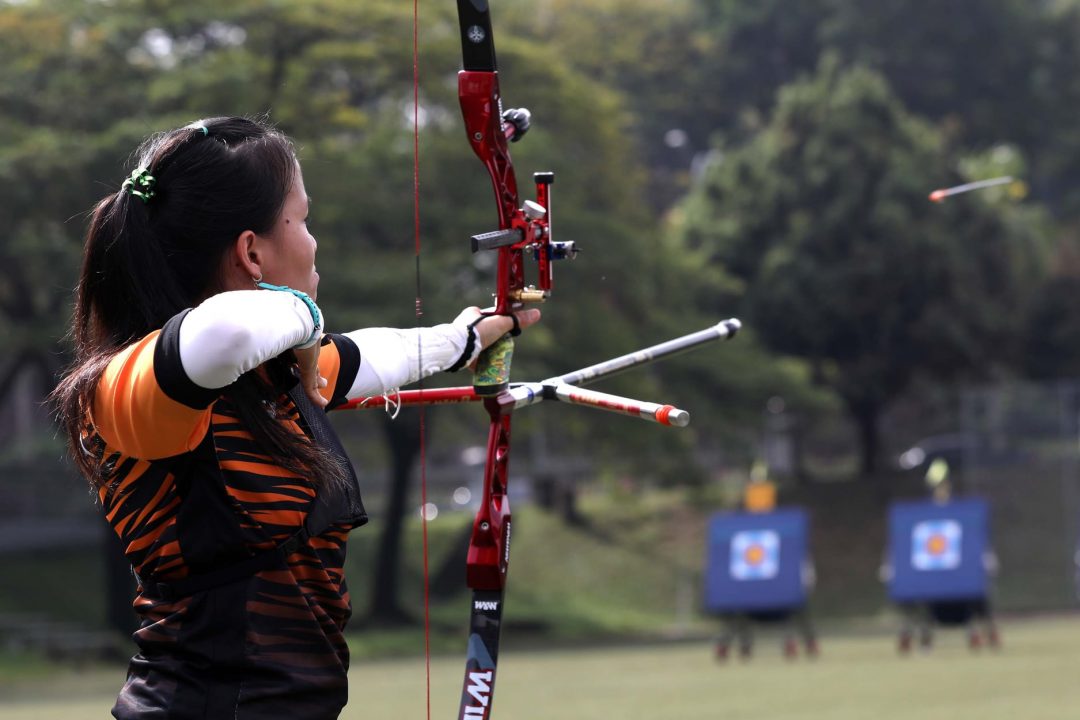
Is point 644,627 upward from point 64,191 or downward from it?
downward

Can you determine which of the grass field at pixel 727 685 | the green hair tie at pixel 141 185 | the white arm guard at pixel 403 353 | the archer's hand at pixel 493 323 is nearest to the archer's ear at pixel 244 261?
the green hair tie at pixel 141 185

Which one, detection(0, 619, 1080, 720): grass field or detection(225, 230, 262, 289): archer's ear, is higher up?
detection(225, 230, 262, 289): archer's ear

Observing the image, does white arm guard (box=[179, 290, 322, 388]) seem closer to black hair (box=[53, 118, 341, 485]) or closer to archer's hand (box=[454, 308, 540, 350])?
black hair (box=[53, 118, 341, 485])

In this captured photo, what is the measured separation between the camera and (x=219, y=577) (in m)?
2.02

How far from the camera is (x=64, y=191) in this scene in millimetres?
16875

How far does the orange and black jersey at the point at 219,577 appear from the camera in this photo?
78.7 inches

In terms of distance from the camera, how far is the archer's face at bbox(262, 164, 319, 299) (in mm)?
2107

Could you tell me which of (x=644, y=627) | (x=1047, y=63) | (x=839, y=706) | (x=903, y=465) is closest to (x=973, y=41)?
(x=1047, y=63)

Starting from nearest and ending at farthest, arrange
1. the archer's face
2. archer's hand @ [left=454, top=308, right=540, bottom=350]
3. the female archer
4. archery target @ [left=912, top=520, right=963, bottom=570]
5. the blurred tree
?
1. the female archer
2. the archer's face
3. archer's hand @ [left=454, top=308, right=540, bottom=350]
4. archery target @ [left=912, top=520, right=963, bottom=570]
5. the blurred tree

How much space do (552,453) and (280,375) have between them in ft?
85.2

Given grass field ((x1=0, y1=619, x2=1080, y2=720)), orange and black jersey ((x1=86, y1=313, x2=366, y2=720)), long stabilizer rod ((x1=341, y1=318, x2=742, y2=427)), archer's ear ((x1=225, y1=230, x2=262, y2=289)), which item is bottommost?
grass field ((x1=0, y1=619, x2=1080, y2=720))

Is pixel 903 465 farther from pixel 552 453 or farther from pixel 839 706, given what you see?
pixel 839 706

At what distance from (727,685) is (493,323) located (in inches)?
357

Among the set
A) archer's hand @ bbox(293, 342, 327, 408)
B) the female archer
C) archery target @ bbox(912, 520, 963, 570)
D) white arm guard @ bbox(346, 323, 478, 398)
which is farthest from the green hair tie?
archery target @ bbox(912, 520, 963, 570)
